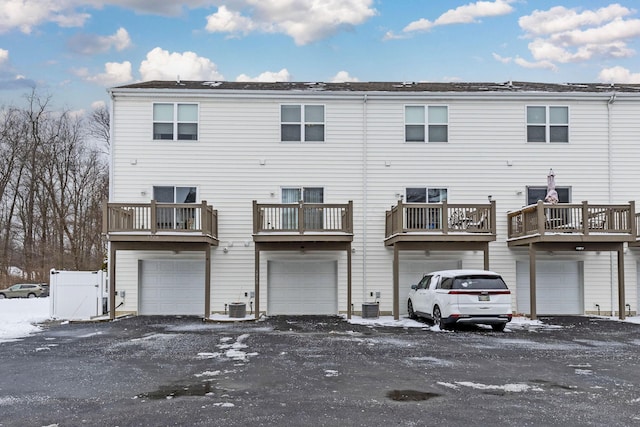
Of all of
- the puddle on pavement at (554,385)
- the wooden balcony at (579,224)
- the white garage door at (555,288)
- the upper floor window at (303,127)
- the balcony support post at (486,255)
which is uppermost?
the upper floor window at (303,127)

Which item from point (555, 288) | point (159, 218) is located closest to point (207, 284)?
point (159, 218)

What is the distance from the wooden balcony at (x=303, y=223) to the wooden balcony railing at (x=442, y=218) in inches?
60.4

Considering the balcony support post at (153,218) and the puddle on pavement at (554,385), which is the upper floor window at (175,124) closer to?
the balcony support post at (153,218)

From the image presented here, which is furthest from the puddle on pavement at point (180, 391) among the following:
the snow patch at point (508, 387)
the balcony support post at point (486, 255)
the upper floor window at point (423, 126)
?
the upper floor window at point (423, 126)

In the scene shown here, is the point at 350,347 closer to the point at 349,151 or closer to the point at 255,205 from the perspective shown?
the point at 255,205

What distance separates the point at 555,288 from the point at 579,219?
9.54 ft

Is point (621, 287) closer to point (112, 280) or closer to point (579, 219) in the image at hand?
point (579, 219)

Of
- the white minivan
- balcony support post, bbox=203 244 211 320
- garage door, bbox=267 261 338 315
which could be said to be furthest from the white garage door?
balcony support post, bbox=203 244 211 320

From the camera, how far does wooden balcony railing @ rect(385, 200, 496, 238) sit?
19.1m

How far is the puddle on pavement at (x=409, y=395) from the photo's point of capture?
312 inches

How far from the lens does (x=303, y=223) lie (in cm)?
1927

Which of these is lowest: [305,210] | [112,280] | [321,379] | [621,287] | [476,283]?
[321,379]

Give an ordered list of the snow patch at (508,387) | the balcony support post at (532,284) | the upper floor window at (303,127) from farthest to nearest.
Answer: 1. the upper floor window at (303,127)
2. the balcony support post at (532,284)
3. the snow patch at (508,387)

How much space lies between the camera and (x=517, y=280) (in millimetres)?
21625
